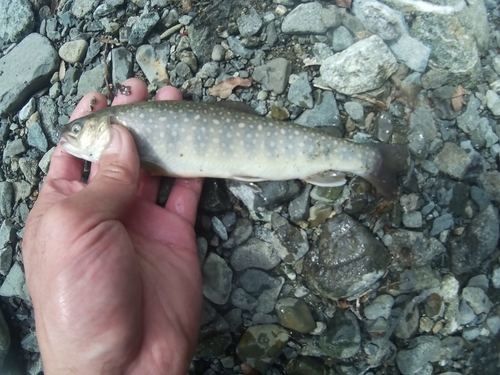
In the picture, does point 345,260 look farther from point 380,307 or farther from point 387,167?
point 387,167

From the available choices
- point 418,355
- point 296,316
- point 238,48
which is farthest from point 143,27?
point 418,355

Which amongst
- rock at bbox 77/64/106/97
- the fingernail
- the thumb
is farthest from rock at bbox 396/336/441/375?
rock at bbox 77/64/106/97

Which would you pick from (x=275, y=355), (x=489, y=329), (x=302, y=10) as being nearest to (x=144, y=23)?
(x=302, y=10)

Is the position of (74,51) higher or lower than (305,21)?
higher

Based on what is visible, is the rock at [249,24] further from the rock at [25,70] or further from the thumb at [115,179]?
the rock at [25,70]

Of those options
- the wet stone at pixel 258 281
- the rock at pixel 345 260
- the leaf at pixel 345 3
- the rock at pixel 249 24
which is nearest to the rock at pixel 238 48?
the rock at pixel 249 24
